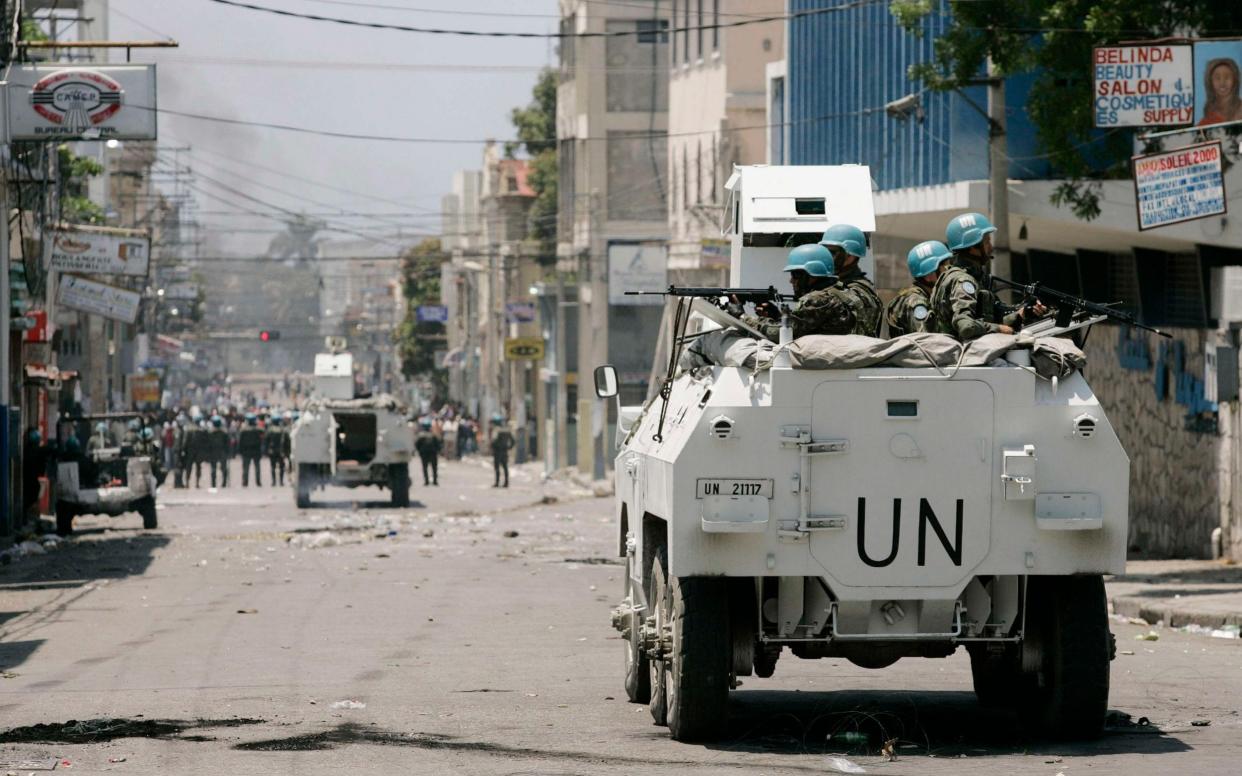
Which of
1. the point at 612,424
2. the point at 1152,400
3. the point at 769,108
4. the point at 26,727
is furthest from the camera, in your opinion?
the point at 612,424

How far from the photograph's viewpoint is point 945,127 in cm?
2944

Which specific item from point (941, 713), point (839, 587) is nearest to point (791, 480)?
point (839, 587)

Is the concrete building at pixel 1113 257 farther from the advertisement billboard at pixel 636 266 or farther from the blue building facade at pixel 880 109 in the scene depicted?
the advertisement billboard at pixel 636 266

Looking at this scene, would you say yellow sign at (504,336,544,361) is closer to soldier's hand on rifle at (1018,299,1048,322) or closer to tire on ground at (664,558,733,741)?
soldier's hand on rifle at (1018,299,1048,322)

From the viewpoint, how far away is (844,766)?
353 inches

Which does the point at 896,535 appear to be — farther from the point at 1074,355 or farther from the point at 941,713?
the point at 941,713

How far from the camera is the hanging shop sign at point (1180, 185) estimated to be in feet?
65.4

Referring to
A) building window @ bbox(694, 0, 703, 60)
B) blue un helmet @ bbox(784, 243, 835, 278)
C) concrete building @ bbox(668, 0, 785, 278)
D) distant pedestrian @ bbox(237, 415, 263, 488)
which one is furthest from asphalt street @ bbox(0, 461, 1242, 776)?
building window @ bbox(694, 0, 703, 60)

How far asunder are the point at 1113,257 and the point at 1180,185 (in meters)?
8.90

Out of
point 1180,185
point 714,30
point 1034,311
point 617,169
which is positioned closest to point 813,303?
point 1034,311

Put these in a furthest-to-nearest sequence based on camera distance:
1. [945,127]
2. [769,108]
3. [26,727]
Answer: [769,108], [945,127], [26,727]

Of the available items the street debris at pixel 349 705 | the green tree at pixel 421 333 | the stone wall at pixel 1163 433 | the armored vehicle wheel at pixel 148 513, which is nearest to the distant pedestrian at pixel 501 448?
the armored vehicle wheel at pixel 148 513

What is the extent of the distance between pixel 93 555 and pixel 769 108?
21783mm

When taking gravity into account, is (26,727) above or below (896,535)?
below
